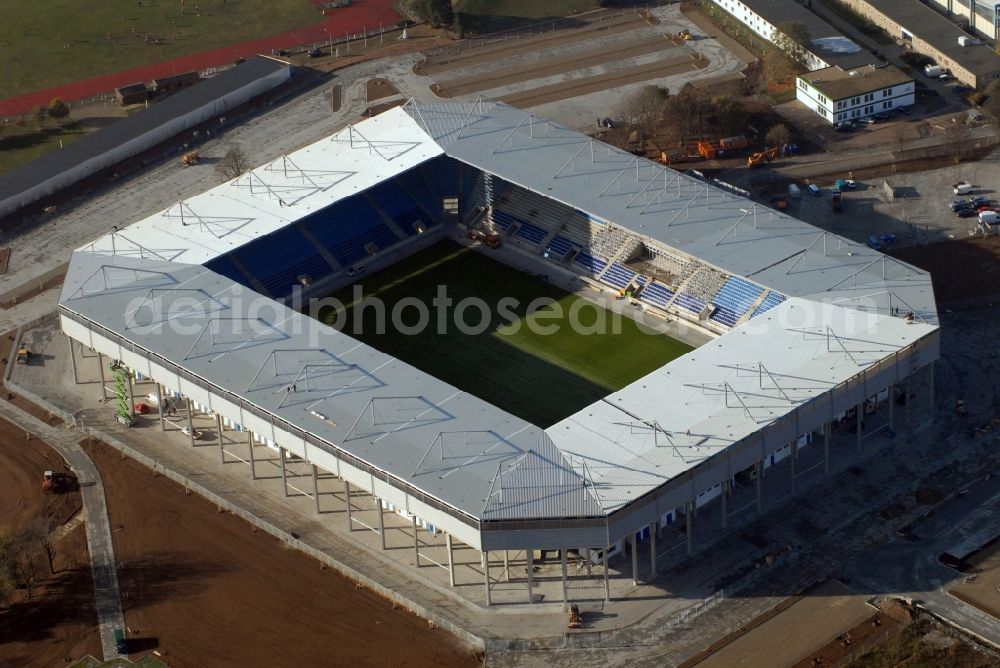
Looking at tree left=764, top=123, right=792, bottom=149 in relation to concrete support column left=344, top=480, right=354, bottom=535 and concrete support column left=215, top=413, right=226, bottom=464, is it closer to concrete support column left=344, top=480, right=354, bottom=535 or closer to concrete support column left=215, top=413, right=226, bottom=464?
concrete support column left=344, top=480, right=354, bottom=535

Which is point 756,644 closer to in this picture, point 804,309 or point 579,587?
point 579,587

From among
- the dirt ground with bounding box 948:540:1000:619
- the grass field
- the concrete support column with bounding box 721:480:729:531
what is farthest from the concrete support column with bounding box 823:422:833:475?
the grass field

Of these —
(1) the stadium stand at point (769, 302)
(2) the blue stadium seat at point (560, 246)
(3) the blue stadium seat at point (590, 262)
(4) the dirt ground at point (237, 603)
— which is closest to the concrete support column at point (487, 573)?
(4) the dirt ground at point (237, 603)

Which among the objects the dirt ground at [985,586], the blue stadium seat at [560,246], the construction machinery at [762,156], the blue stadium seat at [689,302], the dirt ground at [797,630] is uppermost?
the construction machinery at [762,156]

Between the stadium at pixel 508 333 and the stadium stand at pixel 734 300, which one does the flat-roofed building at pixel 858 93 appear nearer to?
the stadium at pixel 508 333

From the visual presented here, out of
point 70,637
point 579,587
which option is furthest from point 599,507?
point 70,637

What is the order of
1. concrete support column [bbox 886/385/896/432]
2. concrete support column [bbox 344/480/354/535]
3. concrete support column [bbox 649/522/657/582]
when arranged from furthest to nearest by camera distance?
concrete support column [bbox 886/385/896/432]
concrete support column [bbox 344/480/354/535]
concrete support column [bbox 649/522/657/582]

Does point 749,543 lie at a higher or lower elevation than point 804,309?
lower
